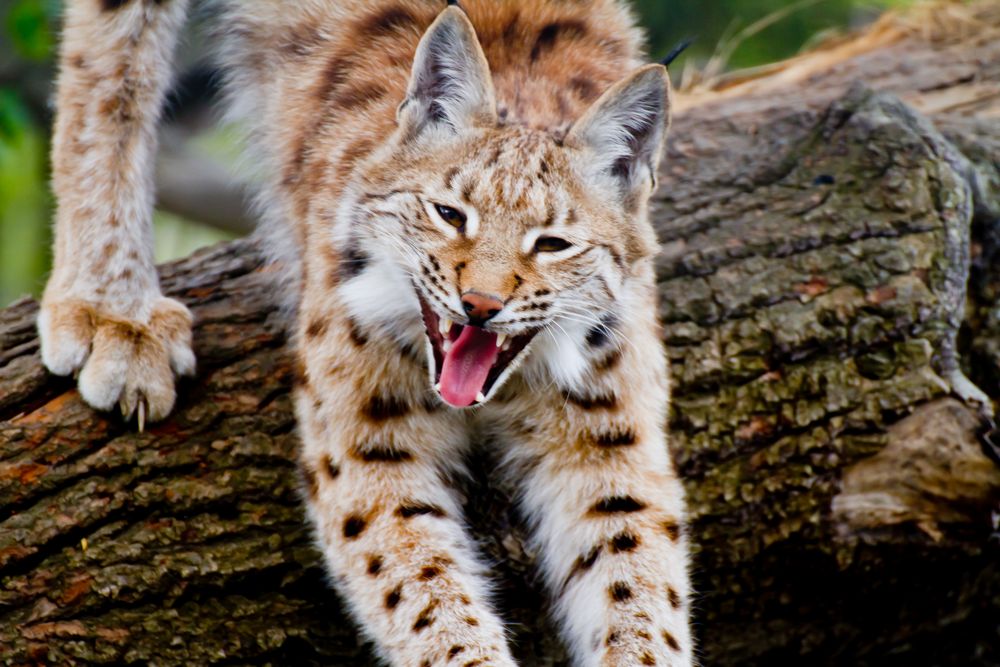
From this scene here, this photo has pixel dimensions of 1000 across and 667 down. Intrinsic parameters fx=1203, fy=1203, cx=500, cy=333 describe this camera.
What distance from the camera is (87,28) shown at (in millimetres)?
4484

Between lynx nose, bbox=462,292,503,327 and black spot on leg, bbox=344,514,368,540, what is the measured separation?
75cm

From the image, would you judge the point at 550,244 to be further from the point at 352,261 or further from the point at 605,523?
the point at 605,523

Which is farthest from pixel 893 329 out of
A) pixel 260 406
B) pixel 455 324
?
pixel 260 406

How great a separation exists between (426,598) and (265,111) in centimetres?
213

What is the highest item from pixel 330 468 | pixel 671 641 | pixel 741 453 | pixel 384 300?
pixel 384 300

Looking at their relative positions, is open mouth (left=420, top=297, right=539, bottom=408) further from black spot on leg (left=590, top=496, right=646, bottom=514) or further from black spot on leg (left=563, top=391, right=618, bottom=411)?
black spot on leg (left=590, top=496, right=646, bottom=514)

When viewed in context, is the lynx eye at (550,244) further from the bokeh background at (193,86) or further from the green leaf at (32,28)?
the green leaf at (32,28)

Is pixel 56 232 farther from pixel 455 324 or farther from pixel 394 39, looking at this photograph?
pixel 455 324

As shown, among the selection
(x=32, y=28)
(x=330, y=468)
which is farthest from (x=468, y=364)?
(x=32, y=28)

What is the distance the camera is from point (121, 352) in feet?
12.3

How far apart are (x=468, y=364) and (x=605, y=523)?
0.70m

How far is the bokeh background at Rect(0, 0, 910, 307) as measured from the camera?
6078 mm

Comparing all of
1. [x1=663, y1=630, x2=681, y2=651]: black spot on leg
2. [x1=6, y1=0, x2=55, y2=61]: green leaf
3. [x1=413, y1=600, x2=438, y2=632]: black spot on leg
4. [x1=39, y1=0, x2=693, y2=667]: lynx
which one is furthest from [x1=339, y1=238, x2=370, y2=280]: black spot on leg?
[x1=6, y1=0, x2=55, y2=61]: green leaf

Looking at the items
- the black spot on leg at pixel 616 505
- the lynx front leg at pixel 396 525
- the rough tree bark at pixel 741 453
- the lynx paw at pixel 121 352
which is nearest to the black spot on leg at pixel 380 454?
the lynx front leg at pixel 396 525
